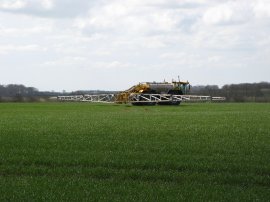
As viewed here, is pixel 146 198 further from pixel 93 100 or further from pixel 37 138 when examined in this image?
pixel 93 100

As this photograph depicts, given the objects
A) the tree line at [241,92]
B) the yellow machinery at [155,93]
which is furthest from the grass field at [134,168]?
the tree line at [241,92]

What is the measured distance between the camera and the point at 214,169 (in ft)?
36.2

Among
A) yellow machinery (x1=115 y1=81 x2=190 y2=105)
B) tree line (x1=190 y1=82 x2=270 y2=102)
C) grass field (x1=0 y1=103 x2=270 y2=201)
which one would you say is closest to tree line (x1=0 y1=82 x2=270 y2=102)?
tree line (x1=190 y1=82 x2=270 y2=102)

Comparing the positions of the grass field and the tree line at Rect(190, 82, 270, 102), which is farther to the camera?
the tree line at Rect(190, 82, 270, 102)

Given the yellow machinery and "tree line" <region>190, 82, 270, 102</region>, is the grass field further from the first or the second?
"tree line" <region>190, 82, 270, 102</region>

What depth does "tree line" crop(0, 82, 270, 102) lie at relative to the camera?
81350mm

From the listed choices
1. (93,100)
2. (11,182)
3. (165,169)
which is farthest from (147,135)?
(93,100)

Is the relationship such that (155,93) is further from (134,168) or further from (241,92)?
(134,168)

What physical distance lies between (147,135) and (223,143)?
3301mm

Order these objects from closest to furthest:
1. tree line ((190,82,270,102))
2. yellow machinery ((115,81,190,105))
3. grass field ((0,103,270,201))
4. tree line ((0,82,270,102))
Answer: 1. grass field ((0,103,270,201))
2. yellow machinery ((115,81,190,105))
3. tree line ((0,82,270,102))
4. tree line ((190,82,270,102))

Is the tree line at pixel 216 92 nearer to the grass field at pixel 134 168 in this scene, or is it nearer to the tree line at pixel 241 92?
the tree line at pixel 241 92

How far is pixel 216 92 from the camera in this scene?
3895 inches

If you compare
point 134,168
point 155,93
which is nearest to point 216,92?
point 155,93

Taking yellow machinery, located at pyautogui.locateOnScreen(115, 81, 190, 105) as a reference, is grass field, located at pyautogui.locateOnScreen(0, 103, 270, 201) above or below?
below
